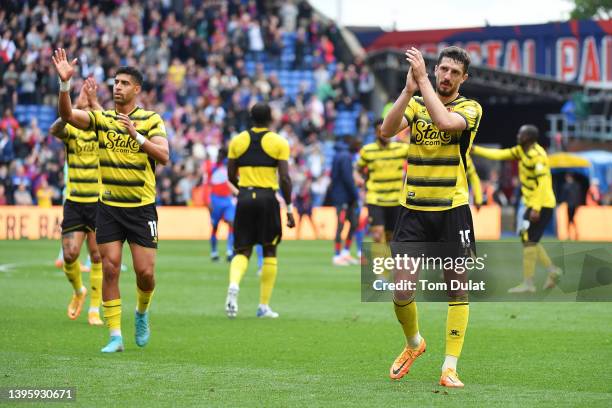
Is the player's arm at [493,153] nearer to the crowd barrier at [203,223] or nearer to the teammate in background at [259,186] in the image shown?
the teammate in background at [259,186]

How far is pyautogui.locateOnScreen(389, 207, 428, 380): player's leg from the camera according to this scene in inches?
330

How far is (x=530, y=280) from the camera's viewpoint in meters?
16.2

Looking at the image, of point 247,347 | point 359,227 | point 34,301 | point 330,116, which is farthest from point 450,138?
point 330,116

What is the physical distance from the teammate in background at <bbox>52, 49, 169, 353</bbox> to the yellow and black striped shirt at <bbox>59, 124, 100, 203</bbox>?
2.52 m

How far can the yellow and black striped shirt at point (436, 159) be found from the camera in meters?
8.30

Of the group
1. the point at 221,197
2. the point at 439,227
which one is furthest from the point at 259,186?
the point at 221,197

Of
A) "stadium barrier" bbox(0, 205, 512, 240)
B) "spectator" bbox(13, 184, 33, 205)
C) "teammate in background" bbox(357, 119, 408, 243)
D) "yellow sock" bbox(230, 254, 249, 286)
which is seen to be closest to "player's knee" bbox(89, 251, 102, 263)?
"yellow sock" bbox(230, 254, 249, 286)

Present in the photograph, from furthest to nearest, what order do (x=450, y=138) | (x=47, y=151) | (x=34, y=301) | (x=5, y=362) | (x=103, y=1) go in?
(x=103, y=1) → (x=47, y=151) → (x=34, y=301) → (x=5, y=362) → (x=450, y=138)

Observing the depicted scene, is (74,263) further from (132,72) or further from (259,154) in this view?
(132,72)

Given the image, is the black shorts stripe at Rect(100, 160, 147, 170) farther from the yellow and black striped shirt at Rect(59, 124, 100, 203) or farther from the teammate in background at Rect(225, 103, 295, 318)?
the teammate in background at Rect(225, 103, 295, 318)

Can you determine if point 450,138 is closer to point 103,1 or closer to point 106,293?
point 106,293

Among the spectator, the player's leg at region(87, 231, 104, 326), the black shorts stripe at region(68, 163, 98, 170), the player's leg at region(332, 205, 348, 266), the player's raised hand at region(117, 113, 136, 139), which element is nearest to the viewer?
the player's raised hand at region(117, 113, 136, 139)

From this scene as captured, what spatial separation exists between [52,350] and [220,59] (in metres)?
28.4

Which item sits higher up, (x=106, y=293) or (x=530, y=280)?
(x=106, y=293)
